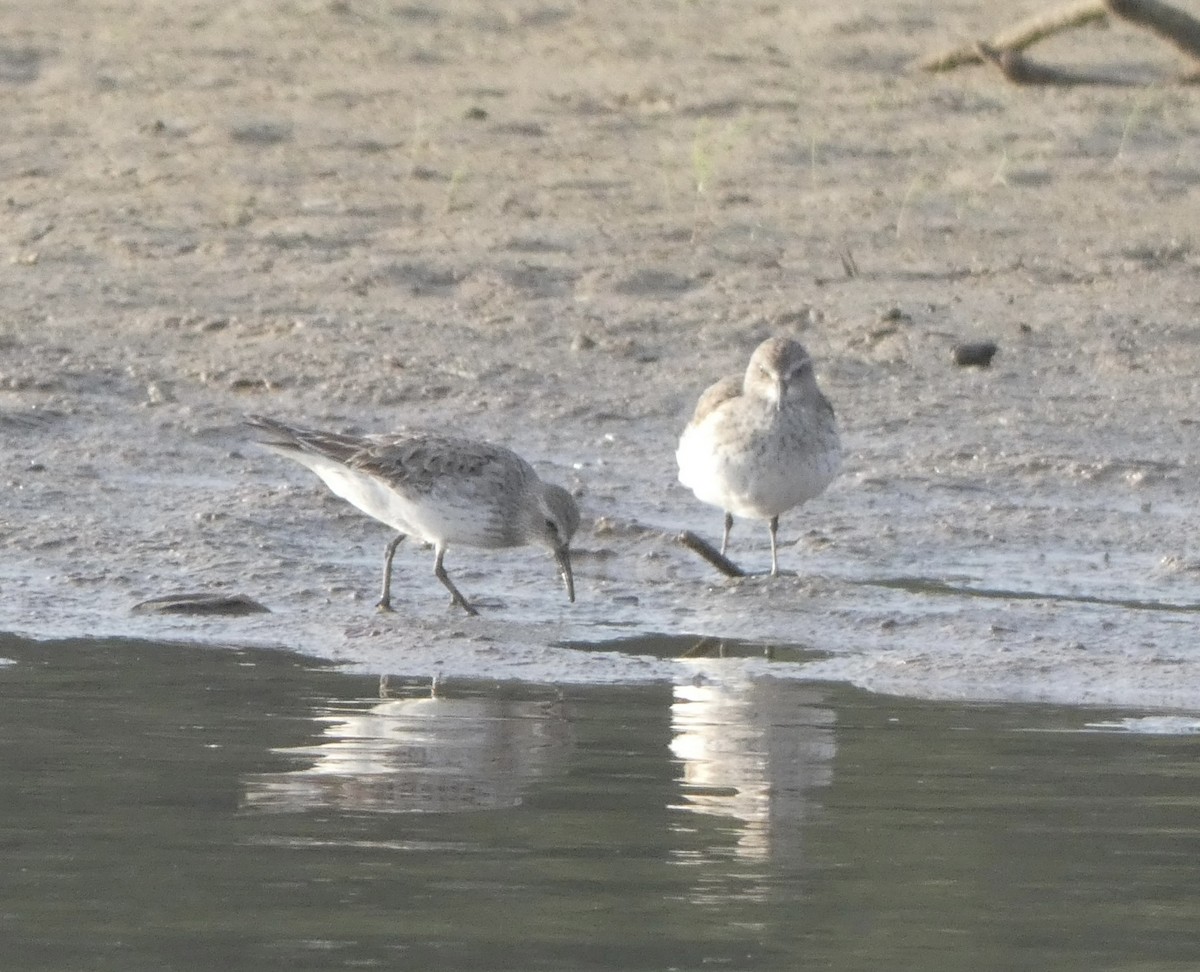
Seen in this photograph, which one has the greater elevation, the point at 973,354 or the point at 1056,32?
the point at 1056,32

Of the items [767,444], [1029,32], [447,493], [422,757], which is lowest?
[422,757]

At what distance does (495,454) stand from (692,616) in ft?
3.04

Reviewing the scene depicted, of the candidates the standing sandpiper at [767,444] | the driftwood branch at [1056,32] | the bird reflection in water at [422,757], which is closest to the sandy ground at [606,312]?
the driftwood branch at [1056,32]

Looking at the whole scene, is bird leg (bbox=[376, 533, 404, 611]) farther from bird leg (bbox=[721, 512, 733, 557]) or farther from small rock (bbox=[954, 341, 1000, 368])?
small rock (bbox=[954, 341, 1000, 368])

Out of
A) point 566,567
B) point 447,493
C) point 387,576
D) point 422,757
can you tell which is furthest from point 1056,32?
point 422,757

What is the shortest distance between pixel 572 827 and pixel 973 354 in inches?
253

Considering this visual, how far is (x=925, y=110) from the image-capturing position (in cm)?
1603

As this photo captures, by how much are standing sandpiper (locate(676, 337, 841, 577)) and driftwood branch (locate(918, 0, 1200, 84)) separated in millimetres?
5555

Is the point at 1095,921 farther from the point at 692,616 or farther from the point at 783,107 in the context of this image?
the point at 783,107

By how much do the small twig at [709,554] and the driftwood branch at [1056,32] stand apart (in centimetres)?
630

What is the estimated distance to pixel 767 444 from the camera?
9930 millimetres

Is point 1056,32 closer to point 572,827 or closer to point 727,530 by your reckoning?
point 727,530

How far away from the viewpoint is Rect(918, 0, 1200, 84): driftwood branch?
49.9 feet

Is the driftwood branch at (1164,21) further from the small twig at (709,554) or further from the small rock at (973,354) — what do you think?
the small twig at (709,554)
